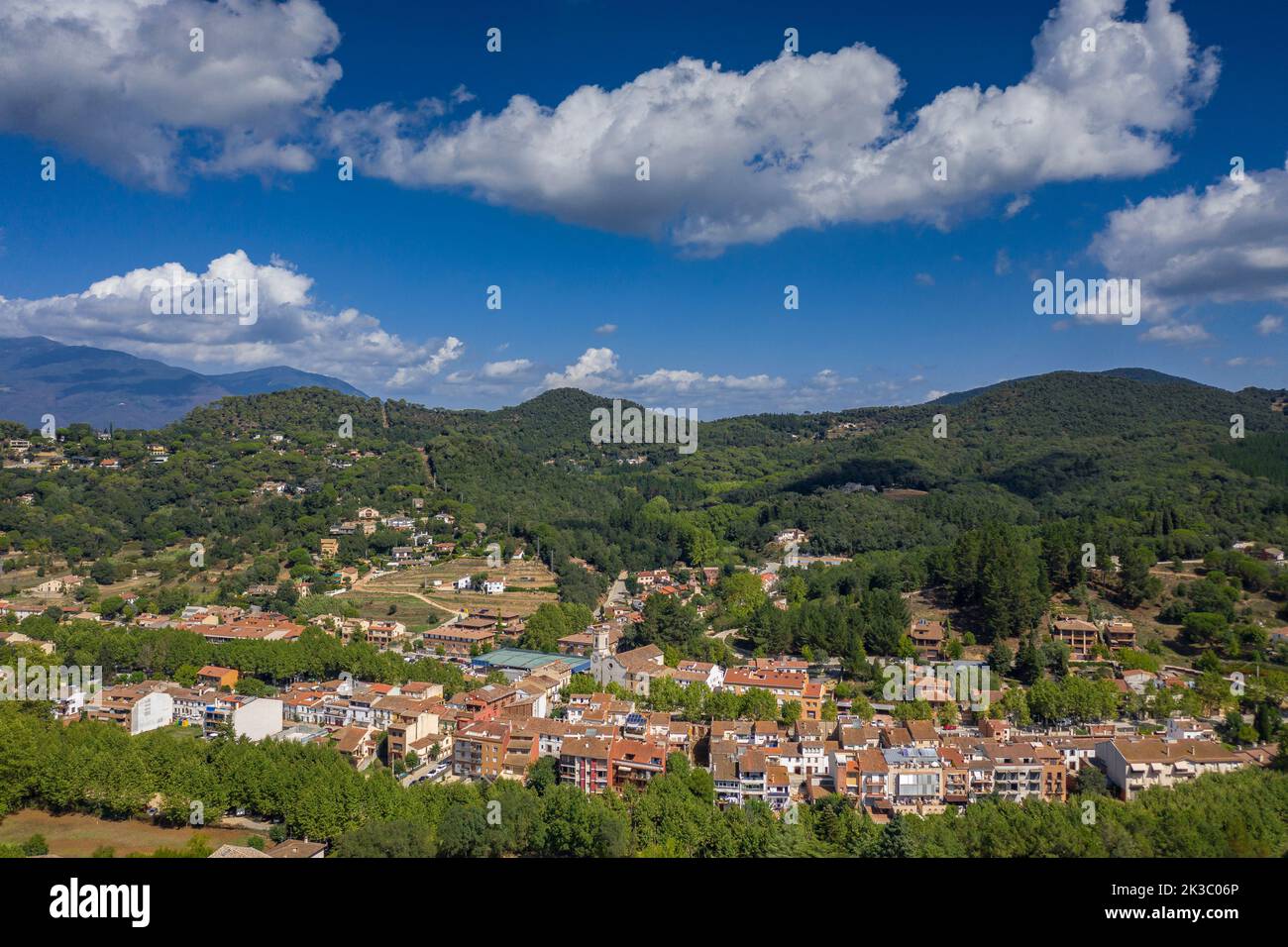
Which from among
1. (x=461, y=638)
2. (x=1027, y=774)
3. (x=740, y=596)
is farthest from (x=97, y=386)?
(x=1027, y=774)

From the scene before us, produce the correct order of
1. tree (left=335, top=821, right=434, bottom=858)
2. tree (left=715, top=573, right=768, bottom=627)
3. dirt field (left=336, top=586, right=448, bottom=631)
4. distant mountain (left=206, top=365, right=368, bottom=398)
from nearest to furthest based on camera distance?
1. tree (left=335, top=821, right=434, bottom=858)
2. dirt field (left=336, top=586, right=448, bottom=631)
3. tree (left=715, top=573, right=768, bottom=627)
4. distant mountain (left=206, top=365, right=368, bottom=398)

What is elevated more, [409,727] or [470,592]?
[470,592]

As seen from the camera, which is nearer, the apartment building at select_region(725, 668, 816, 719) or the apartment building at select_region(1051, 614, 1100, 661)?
the apartment building at select_region(725, 668, 816, 719)

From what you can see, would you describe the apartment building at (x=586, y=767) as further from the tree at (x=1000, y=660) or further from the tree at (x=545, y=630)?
the tree at (x=1000, y=660)

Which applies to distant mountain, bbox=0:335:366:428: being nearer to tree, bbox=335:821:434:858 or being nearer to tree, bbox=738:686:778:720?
tree, bbox=738:686:778:720

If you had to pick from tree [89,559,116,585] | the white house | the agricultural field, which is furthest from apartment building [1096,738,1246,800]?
tree [89,559,116,585]

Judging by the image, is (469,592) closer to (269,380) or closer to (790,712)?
(790,712)
